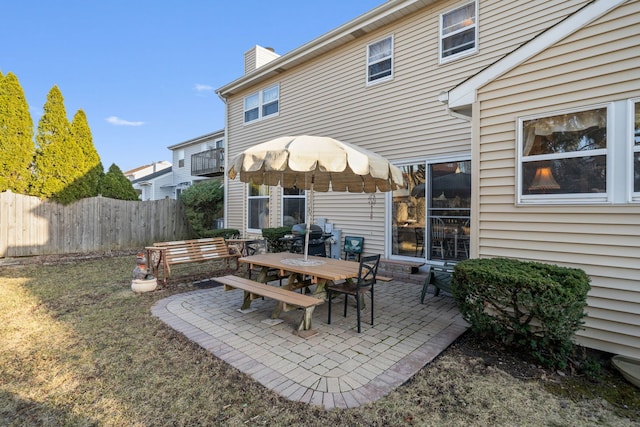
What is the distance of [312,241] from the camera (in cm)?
764

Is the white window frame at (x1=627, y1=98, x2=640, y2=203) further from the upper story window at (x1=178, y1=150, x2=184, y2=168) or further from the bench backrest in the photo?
the upper story window at (x1=178, y1=150, x2=184, y2=168)

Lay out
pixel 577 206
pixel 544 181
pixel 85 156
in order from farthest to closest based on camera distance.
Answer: pixel 85 156, pixel 544 181, pixel 577 206

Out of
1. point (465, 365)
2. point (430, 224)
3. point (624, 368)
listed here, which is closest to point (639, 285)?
point (624, 368)

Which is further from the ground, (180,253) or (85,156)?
(85,156)

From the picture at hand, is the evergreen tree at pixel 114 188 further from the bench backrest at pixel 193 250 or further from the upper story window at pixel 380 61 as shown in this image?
the upper story window at pixel 380 61

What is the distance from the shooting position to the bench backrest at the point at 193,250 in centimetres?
647

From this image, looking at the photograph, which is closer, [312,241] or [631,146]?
[631,146]

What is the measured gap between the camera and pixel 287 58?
961 cm

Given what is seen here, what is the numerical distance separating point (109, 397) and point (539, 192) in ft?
16.3

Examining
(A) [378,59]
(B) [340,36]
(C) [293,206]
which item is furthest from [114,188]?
(A) [378,59]

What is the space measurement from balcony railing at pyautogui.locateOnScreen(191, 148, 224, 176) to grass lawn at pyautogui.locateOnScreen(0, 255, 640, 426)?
495 inches

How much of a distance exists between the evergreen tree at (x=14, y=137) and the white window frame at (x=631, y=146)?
45.8ft

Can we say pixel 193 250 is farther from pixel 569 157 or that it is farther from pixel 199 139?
pixel 199 139

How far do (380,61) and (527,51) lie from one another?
4564 millimetres
